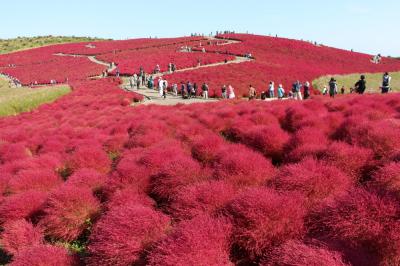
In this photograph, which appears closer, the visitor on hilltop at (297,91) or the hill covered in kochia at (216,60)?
the visitor on hilltop at (297,91)

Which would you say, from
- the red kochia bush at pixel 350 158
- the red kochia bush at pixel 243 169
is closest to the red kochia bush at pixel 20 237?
the red kochia bush at pixel 243 169

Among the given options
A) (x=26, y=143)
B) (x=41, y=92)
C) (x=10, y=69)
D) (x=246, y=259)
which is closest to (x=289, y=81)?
(x=41, y=92)

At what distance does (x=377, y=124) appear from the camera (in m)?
7.55

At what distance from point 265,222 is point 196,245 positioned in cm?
90

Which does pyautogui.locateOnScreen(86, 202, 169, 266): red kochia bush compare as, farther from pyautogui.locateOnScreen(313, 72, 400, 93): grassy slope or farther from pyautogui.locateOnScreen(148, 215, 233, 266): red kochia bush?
pyautogui.locateOnScreen(313, 72, 400, 93): grassy slope

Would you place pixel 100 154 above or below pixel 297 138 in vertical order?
below

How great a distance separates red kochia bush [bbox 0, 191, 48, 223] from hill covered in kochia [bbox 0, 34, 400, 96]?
24.6 m

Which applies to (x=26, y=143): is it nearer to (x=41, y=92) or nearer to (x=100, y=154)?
(x=100, y=154)

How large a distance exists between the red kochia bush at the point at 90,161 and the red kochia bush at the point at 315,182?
19.0 ft

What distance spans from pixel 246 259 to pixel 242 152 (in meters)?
3.15

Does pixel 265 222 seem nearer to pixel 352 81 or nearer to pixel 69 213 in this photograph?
pixel 69 213

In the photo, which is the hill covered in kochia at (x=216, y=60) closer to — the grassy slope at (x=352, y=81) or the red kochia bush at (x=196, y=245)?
the grassy slope at (x=352, y=81)

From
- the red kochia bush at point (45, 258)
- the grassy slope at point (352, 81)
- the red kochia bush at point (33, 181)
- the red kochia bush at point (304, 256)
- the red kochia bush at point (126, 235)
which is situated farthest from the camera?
the grassy slope at point (352, 81)

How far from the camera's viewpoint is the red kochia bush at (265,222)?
4445mm
